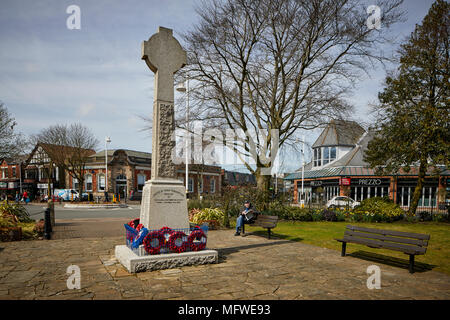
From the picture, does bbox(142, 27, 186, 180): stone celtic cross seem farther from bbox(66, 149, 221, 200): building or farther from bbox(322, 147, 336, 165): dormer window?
bbox(322, 147, 336, 165): dormer window

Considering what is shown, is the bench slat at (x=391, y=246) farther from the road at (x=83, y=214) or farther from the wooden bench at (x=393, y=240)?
the road at (x=83, y=214)

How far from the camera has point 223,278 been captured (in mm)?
5363

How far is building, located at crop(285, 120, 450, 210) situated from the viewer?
3021cm

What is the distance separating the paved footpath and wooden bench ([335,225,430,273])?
47 cm

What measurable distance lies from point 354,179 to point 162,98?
30040mm

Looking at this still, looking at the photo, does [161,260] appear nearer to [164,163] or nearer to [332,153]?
[164,163]

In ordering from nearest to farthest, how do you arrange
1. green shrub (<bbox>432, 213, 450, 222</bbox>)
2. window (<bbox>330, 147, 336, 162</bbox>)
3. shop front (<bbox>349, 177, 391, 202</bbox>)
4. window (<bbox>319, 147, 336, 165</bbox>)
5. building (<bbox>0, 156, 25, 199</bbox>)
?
green shrub (<bbox>432, 213, 450, 222</bbox>) → shop front (<bbox>349, 177, 391, 202</bbox>) → window (<bbox>330, 147, 336, 162</bbox>) → window (<bbox>319, 147, 336, 165</bbox>) → building (<bbox>0, 156, 25, 199</bbox>)

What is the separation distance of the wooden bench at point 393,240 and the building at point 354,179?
67.0 ft

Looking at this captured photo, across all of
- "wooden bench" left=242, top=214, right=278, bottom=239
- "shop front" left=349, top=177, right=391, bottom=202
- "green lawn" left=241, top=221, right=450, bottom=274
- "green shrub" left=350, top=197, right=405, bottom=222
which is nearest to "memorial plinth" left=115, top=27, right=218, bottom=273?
"wooden bench" left=242, top=214, right=278, bottom=239

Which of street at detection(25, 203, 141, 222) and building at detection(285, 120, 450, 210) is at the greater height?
building at detection(285, 120, 450, 210)

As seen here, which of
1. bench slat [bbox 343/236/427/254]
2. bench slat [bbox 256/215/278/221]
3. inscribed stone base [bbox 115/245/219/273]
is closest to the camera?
inscribed stone base [bbox 115/245/219/273]

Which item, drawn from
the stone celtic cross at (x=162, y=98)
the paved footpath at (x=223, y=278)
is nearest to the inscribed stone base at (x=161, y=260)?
the paved footpath at (x=223, y=278)

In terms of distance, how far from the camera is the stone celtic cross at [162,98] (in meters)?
6.45
